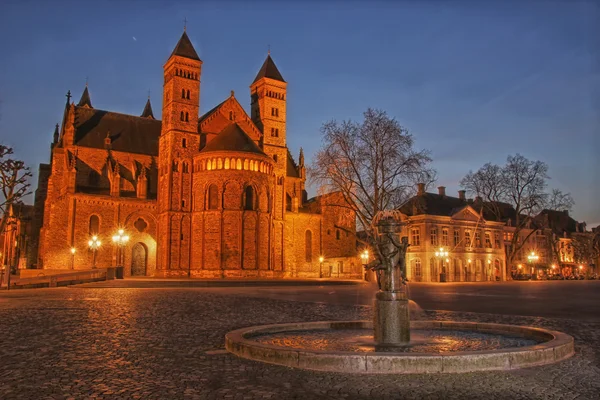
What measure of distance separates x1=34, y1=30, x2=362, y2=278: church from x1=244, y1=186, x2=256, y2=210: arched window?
0.34 ft

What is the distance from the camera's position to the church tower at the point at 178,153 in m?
51.9

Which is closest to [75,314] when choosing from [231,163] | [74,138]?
[231,163]

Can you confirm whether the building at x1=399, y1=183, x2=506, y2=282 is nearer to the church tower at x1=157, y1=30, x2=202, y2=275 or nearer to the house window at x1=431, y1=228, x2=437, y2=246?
the house window at x1=431, y1=228, x2=437, y2=246

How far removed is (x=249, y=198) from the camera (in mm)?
52531

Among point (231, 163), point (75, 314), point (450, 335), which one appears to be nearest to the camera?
point (450, 335)

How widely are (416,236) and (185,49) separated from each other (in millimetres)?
32372

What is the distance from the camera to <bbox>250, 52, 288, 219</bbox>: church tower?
59.9m

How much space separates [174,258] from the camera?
51.6m

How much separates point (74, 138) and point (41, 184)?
10.5m

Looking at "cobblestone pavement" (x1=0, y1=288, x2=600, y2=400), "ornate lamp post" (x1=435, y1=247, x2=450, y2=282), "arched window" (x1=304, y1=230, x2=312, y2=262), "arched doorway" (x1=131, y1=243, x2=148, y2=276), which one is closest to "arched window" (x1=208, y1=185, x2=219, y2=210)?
"arched doorway" (x1=131, y1=243, x2=148, y2=276)

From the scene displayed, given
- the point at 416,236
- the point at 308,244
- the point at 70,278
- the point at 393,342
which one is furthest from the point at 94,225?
the point at 393,342

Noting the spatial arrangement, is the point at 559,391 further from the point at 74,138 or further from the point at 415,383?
the point at 74,138

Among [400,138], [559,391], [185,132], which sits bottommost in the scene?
[559,391]

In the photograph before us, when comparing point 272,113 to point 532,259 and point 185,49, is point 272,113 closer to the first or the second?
point 185,49
